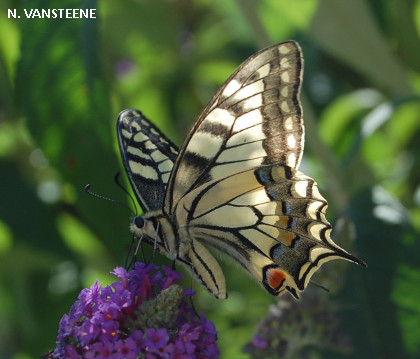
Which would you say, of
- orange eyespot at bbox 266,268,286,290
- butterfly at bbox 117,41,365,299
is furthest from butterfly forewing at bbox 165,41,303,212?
orange eyespot at bbox 266,268,286,290

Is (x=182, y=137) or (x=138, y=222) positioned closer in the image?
(x=138, y=222)

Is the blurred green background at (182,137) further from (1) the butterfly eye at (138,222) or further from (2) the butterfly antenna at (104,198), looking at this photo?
(1) the butterfly eye at (138,222)

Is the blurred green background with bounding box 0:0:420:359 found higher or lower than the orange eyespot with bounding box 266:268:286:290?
higher

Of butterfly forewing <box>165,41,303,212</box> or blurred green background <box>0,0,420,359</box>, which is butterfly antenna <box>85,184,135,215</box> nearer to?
blurred green background <box>0,0,420,359</box>

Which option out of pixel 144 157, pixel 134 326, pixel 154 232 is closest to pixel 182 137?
pixel 144 157

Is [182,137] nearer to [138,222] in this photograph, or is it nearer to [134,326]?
[138,222]
